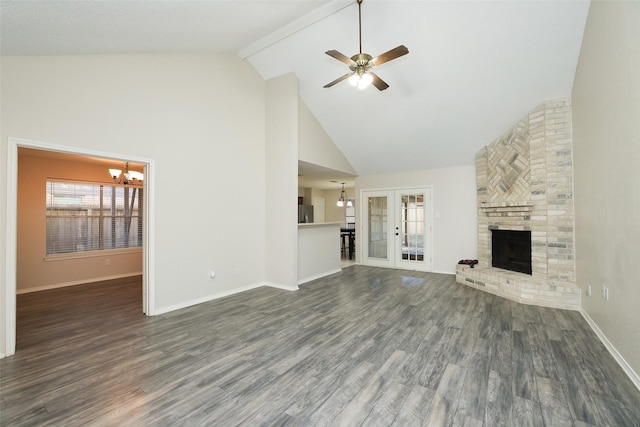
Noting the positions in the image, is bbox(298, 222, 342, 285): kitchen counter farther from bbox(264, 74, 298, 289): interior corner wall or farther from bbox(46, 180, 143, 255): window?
bbox(46, 180, 143, 255): window

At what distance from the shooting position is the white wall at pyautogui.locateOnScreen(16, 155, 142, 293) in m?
5.02

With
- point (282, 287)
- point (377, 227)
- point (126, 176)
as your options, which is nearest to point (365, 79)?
point (282, 287)

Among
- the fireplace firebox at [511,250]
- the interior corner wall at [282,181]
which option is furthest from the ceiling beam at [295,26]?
the fireplace firebox at [511,250]

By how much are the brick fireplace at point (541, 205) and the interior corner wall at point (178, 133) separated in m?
4.40

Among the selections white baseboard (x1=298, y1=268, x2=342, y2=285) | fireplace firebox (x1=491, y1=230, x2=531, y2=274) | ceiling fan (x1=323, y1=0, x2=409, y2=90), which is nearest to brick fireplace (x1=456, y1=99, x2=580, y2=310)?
fireplace firebox (x1=491, y1=230, x2=531, y2=274)

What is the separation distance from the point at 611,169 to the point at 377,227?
4980 mm

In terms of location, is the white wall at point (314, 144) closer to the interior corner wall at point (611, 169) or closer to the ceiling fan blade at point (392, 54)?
the ceiling fan blade at point (392, 54)

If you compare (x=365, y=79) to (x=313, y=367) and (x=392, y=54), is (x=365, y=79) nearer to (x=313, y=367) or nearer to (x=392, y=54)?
(x=392, y=54)

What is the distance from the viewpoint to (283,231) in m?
5.08

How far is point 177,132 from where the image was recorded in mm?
3992

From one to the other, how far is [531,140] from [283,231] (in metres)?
4.38

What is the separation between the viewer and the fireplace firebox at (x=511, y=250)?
4.78 m

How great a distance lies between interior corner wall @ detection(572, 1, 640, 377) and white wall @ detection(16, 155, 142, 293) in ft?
26.9

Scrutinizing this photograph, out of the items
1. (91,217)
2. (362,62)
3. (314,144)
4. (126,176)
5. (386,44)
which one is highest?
(386,44)
